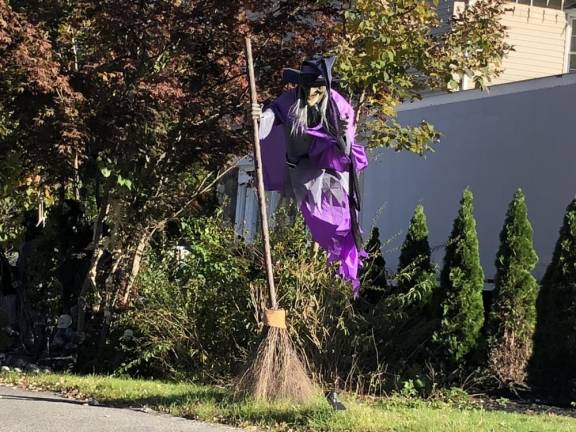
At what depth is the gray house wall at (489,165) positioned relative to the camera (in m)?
11.0

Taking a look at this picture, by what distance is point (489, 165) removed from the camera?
1187 cm

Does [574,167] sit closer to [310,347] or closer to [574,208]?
→ [574,208]

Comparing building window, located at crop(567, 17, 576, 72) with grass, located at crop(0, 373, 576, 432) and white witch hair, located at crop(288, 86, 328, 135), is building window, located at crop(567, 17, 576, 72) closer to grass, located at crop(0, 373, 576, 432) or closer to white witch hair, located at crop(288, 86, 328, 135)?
grass, located at crop(0, 373, 576, 432)

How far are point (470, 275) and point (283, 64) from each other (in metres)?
3.36

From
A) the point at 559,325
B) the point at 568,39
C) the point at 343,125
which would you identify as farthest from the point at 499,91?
the point at 343,125

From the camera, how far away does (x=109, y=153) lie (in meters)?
9.86

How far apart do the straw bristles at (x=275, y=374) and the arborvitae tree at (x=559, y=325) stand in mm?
3412

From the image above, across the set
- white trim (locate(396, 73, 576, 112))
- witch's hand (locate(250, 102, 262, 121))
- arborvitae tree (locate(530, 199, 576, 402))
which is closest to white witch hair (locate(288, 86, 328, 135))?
witch's hand (locate(250, 102, 262, 121))

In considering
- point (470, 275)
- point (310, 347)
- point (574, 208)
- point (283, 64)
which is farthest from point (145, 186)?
point (574, 208)

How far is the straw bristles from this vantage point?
6352 mm

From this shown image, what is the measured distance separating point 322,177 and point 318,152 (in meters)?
0.22

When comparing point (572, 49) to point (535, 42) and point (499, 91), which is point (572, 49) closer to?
point (535, 42)

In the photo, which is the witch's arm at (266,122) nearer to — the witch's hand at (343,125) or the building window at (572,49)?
the witch's hand at (343,125)

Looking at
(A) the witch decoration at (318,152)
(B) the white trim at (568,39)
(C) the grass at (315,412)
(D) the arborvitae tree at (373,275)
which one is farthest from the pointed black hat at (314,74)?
(B) the white trim at (568,39)
